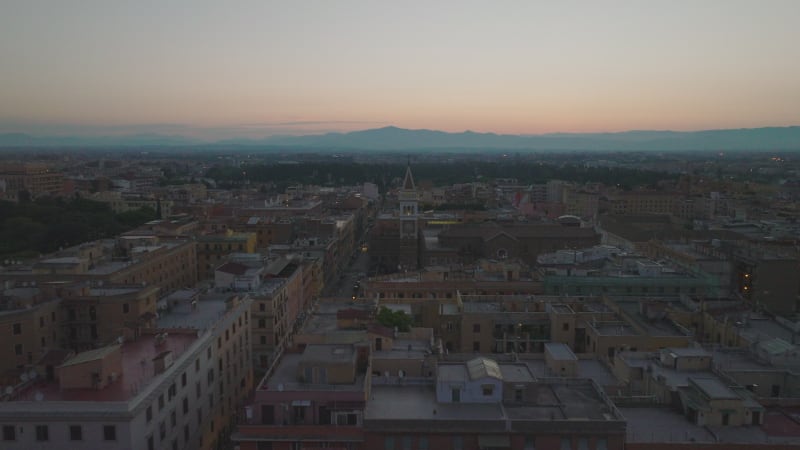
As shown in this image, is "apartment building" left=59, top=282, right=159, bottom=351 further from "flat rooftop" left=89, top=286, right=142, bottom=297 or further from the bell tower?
the bell tower

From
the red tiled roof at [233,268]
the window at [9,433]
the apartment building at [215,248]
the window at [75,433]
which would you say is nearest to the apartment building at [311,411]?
the window at [75,433]

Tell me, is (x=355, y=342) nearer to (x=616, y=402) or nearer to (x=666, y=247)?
(x=616, y=402)

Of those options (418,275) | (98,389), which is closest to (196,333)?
(98,389)

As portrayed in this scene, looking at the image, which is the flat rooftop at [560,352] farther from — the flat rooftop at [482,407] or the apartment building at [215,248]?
the apartment building at [215,248]

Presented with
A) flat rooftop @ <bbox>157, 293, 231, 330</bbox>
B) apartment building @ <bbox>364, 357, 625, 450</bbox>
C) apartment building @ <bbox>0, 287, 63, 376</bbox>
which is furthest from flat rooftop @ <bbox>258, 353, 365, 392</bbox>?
apartment building @ <bbox>0, 287, 63, 376</bbox>

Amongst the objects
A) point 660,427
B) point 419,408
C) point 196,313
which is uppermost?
point 196,313

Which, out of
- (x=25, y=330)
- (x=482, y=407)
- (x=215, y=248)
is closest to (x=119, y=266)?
(x=215, y=248)

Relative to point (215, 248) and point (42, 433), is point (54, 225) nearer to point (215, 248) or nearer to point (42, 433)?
point (215, 248)
